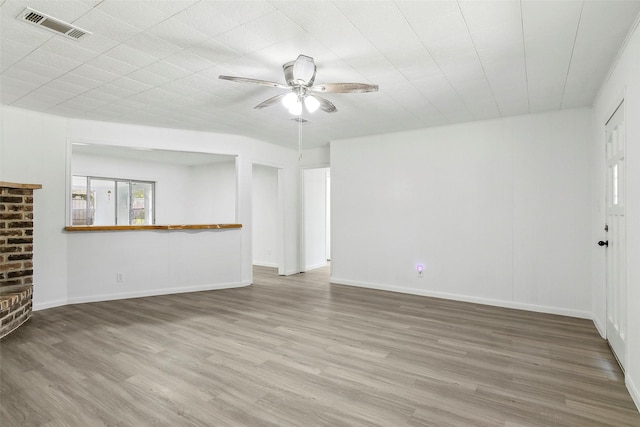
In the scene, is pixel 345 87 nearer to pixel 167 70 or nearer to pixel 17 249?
pixel 167 70

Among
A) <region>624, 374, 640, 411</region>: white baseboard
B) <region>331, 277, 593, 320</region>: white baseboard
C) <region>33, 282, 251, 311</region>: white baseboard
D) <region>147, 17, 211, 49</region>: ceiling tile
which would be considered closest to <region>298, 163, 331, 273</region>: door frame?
<region>331, 277, 593, 320</region>: white baseboard

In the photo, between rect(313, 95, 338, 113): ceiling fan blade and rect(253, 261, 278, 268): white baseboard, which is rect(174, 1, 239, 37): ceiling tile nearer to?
rect(313, 95, 338, 113): ceiling fan blade

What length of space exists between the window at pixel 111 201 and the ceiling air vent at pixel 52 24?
5844 mm

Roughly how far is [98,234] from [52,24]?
3058mm

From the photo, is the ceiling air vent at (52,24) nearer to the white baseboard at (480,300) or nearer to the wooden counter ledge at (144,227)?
the wooden counter ledge at (144,227)

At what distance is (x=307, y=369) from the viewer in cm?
255

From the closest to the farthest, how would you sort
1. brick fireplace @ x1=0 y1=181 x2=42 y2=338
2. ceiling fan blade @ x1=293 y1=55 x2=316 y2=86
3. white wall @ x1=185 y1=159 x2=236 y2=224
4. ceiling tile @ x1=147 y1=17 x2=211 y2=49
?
ceiling tile @ x1=147 y1=17 x2=211 y2=49 → ceiling fan blade @ x1=293 y1=55 x2=316 y2=86 → brick fireplace @ x1=0 y1=181 x2=42 y2=338 → white wall @ x1=185 y1=159 x2=236 y2=224

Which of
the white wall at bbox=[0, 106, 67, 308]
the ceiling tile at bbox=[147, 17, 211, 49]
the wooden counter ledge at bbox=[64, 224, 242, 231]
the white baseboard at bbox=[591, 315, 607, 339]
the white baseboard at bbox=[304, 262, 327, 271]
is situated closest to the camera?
the ceiling tile at bbox=[147, 17, 211, 49]

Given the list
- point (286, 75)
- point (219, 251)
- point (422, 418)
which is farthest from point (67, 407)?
point (219, 251)

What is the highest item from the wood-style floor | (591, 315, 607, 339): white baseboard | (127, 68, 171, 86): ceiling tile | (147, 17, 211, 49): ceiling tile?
(127, 68, 171, 86): ceiling tile

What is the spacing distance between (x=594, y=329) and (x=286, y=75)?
3.97m

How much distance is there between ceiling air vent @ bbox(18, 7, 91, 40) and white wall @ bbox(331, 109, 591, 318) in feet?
13.0

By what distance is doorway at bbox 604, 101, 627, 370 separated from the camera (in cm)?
253

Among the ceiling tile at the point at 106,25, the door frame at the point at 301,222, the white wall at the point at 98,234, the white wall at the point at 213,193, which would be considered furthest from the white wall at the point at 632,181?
the white wall at the point at 213,193
